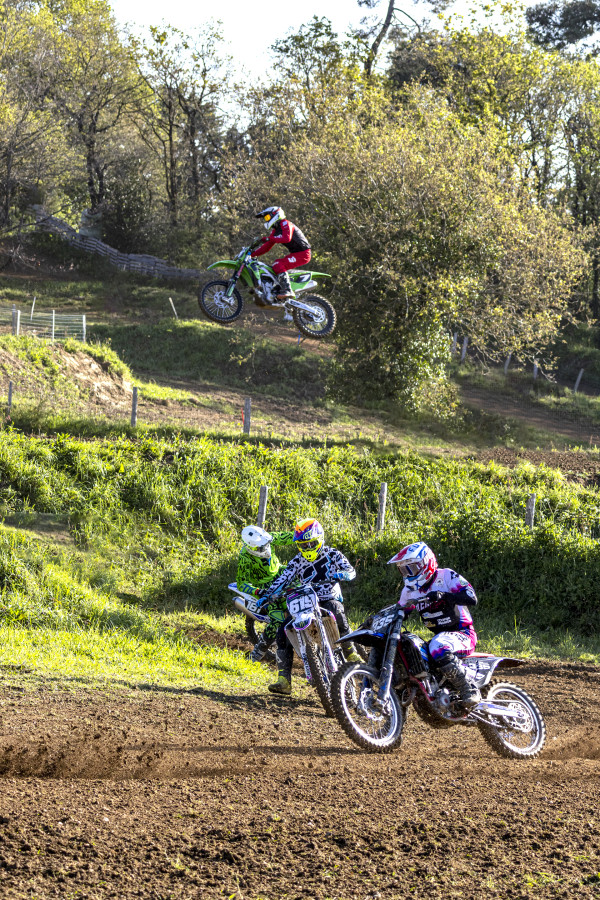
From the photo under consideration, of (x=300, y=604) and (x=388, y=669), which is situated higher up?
(x=300, y=604)

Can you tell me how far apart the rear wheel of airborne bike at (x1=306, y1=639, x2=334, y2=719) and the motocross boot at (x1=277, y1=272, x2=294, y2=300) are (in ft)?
14.8

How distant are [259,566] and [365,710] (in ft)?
12.0

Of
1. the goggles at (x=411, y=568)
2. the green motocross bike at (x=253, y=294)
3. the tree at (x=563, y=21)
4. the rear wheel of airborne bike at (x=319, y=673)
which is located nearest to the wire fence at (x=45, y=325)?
the green motocross bike at (x=253, y=294)

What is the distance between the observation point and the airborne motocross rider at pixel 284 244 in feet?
33.0

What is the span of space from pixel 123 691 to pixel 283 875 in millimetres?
4301

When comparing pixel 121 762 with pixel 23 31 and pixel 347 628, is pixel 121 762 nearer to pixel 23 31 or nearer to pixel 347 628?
pixel 347 628

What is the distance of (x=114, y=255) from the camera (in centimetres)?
4747

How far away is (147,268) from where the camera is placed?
46312mm

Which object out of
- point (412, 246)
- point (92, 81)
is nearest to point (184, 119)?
point (92, 81)

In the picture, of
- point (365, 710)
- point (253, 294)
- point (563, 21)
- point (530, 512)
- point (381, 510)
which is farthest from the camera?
point (563, 21)

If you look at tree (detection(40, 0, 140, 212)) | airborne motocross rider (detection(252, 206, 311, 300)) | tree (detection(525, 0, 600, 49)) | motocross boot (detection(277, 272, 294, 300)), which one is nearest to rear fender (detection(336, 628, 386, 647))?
airborne motocross rider (detection(252, 206, 311, 300))

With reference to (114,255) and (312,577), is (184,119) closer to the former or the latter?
(114,255)

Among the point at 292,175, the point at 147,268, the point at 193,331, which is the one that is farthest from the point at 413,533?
the point at 147,268

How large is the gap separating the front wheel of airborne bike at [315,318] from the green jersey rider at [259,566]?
2.67 metres
